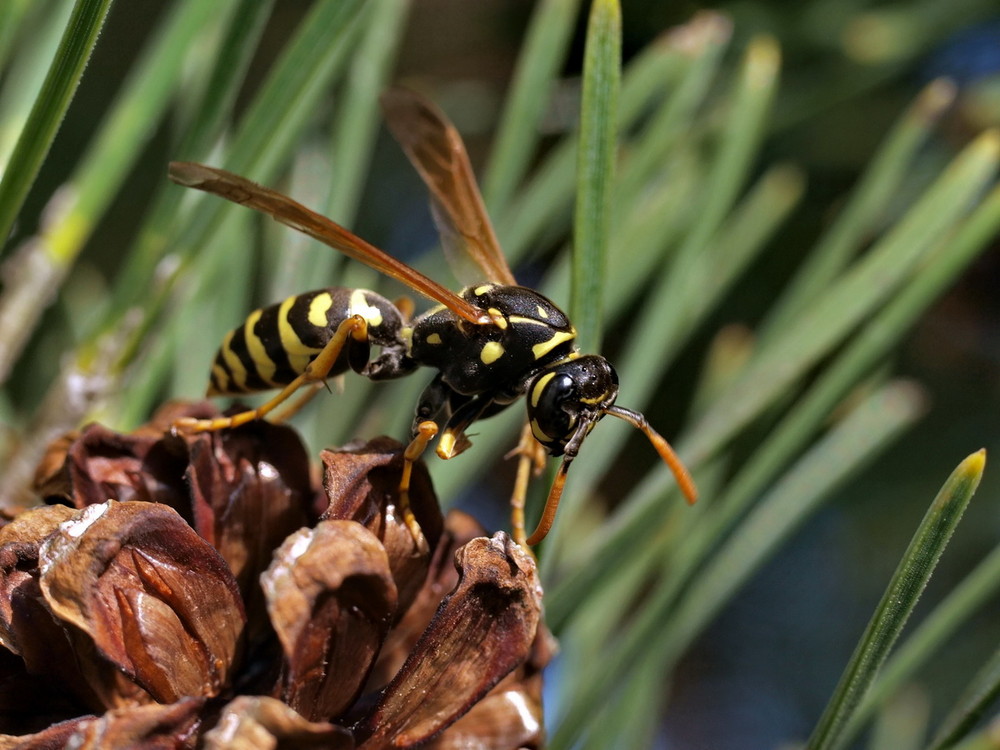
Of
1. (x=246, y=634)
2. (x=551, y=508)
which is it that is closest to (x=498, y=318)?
(x=551, y=508)

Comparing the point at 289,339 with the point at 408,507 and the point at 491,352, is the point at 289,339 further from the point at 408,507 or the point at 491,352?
the point at 408,507

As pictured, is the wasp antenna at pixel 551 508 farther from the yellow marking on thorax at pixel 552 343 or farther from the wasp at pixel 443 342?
the yellow marking on thorax at pixel 552 343

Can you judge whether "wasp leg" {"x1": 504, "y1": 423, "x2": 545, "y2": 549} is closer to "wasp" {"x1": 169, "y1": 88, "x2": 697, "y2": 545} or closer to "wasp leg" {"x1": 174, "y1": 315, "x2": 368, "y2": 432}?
"wasp" {"x1": 169, "y1": 88, "x2": 697, "y2": 545}

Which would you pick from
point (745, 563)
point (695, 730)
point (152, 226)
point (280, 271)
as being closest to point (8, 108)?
point (152, 226)

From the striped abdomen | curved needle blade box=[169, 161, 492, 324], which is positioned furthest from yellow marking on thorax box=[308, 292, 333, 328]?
curved needle blade box=[169, 161, 492, 324]

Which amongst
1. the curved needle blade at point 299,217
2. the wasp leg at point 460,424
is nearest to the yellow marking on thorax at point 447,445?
the wasp leg at point 460,424

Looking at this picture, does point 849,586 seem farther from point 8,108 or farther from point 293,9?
point 8,108
